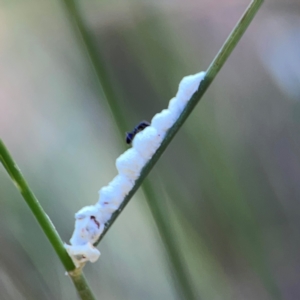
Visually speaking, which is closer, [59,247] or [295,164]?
[59,247]

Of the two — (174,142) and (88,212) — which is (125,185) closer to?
(88,212)

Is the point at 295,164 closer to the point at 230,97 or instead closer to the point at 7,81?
the point at 230,97

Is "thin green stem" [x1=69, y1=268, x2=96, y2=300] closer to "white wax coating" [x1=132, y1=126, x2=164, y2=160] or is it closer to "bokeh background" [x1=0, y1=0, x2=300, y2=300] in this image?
"white wax coating" [x1=132, y1=126, x2=164, y2=160]

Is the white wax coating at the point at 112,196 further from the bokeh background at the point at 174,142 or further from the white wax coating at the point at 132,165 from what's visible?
the bokeh background at the point at 174,142

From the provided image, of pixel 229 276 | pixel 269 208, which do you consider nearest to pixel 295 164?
pixel 269 208

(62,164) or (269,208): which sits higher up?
(62,164)
